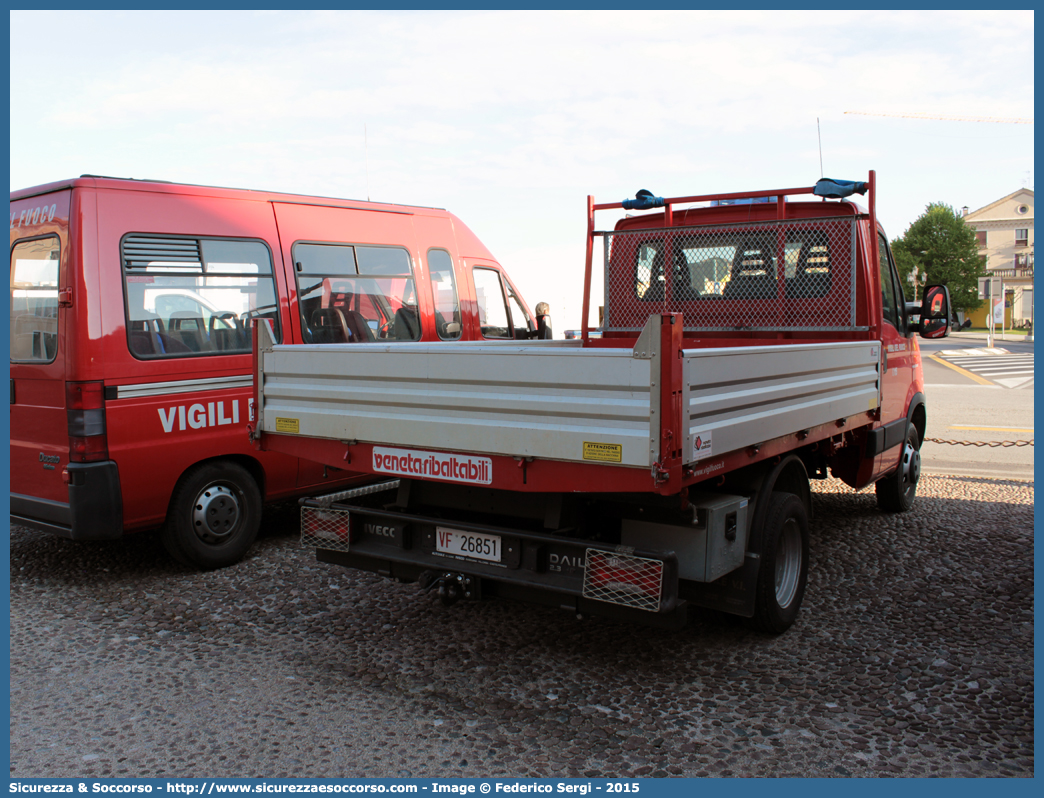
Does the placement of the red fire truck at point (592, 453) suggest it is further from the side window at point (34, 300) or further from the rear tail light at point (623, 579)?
the side window at point (34, 300)

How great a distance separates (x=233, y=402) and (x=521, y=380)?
2.93m

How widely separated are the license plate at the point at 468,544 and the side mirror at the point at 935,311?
4.43 m

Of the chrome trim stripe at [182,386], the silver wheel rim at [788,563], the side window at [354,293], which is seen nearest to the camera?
the silver wheel rim at [788,563]

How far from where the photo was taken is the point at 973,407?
48.1 feet

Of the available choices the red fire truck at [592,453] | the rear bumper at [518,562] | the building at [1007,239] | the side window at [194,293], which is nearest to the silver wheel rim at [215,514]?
the side window at [194,293]

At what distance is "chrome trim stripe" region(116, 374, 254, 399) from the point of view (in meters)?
5.13

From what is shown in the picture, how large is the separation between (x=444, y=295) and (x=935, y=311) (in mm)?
4037

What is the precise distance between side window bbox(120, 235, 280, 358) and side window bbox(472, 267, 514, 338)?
2.21 m

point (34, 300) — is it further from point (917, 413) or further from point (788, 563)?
point (917, 413)

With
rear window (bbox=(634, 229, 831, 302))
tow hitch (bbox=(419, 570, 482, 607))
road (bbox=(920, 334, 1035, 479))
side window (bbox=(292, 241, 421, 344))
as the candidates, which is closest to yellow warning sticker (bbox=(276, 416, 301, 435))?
tow hitch (bbox=(419, 570, 482, 607))

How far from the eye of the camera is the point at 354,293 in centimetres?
663

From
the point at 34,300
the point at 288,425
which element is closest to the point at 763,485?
the point at 288,425

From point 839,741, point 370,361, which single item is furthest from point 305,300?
point 839,741

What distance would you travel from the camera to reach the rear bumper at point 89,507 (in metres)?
4.95
